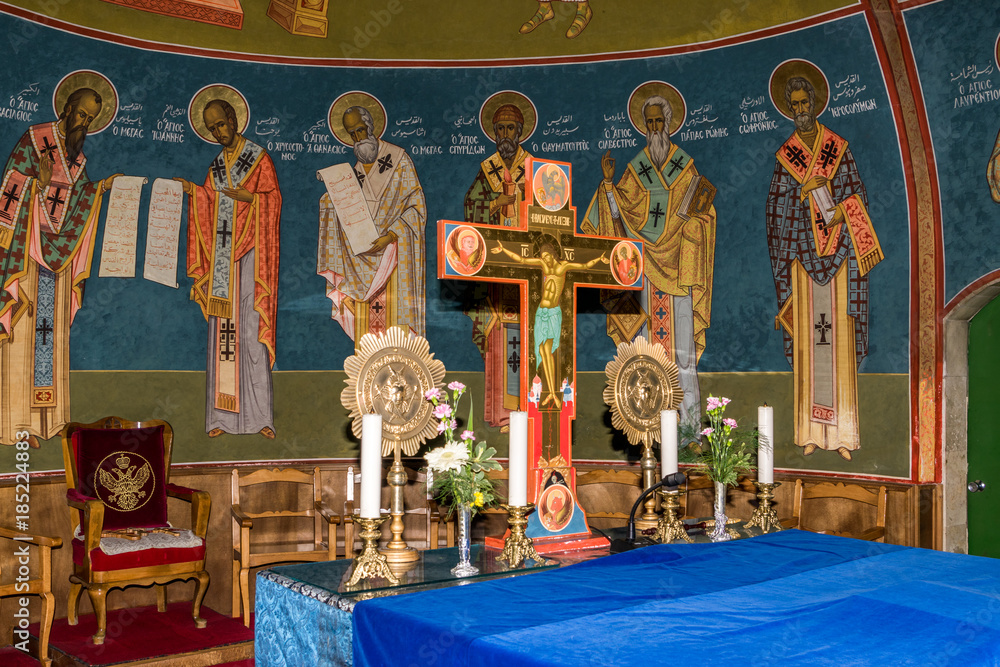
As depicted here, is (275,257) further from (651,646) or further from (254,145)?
(651,646)

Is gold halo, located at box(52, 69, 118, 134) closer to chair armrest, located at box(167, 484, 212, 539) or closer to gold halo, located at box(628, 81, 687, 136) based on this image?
chair armrest, located at box(167, 484, 212, 539)

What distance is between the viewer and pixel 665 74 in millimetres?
6867

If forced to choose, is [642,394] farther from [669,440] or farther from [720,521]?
[720,521]

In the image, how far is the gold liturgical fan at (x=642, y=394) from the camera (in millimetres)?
3863

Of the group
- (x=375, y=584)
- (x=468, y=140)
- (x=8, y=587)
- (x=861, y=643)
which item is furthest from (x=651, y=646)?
(x=468, y=140)

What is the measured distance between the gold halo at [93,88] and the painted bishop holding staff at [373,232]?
63.1 inches

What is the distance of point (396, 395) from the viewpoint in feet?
10.7

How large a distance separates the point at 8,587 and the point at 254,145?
11.7 feet

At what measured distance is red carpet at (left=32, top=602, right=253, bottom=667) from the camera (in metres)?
5.10

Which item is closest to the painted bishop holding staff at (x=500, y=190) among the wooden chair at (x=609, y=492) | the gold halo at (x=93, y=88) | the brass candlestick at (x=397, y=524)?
the wooden chair at (x=609, y=492)

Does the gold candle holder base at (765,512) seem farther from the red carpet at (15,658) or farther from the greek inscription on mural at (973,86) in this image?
the greek inscription on mural at (973,86)

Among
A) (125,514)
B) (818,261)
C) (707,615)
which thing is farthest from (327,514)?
(707,615)

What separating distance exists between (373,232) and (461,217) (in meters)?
0.73

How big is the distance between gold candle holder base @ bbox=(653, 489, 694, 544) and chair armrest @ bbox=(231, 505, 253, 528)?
314 cm
